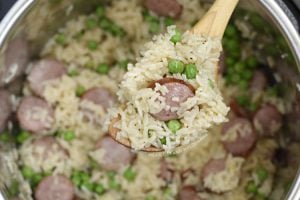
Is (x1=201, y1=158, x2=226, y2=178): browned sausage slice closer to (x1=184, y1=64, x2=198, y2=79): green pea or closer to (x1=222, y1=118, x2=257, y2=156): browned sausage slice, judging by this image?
(x1=222, y1=118, x2=257, y2=156): browned sausage slice

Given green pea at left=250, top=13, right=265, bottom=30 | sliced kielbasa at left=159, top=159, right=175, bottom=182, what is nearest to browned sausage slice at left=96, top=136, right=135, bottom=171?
Result: sliced kielbasa at left=159, top=159, right=175, bottom=182

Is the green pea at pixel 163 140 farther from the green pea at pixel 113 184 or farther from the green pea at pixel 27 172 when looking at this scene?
the green pea at pixel 27 172

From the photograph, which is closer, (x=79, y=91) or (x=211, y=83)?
(x=211, y=83)

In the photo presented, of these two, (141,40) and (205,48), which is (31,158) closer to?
(141,40)

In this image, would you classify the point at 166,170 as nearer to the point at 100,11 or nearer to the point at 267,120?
the point at 267,120

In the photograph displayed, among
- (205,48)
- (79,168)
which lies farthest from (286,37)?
(79,168)

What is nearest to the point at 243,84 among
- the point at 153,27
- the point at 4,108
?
the point at 153,27
